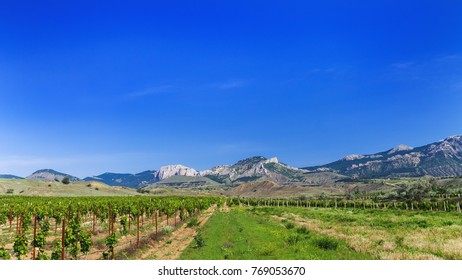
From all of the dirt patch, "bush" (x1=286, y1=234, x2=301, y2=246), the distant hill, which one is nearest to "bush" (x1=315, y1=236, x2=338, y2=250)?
"bush" (x1=286, y1=234, x2=301, y2=246)

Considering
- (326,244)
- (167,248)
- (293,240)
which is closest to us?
(326,244)

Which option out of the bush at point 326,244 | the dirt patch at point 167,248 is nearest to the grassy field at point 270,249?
the bush at point 326,244

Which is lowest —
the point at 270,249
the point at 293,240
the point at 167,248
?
the point at 167,248

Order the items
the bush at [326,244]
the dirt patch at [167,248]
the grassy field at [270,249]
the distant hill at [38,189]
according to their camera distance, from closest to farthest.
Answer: the grassy field at [270,249], the bush at [326,244], the dirt patch at [167,248], the distant hill at [38,189]

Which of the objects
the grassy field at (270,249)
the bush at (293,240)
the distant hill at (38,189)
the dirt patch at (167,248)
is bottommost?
the dirt patch at (167,248)

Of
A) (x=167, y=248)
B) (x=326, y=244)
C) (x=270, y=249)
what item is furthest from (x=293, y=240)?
(x=167, y=248)

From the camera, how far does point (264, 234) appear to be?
124 ft

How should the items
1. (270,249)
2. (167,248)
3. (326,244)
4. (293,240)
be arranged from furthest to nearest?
(167,248)
(293,240)
(326,244)
(270,249)

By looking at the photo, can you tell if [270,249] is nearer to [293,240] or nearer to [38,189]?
[293,240]

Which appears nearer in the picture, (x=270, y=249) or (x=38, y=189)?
(x=270, y=249)

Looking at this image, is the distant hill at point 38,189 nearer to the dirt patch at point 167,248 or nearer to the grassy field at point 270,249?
the dirt patch at point 167,248

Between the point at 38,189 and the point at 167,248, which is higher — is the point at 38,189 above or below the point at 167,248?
above
